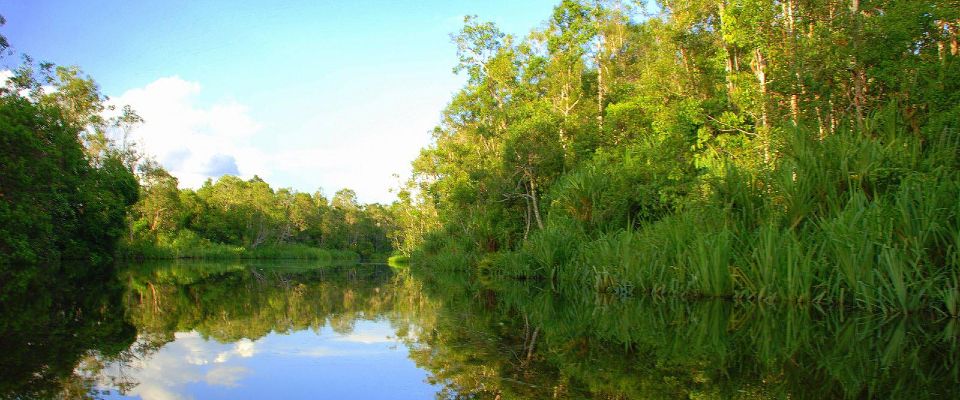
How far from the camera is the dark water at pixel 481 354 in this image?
3.55 m

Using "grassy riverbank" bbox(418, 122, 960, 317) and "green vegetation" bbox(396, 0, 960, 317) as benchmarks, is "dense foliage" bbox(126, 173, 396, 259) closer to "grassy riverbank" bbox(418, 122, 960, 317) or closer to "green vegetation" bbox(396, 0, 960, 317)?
"green vegetation" bbox(396, 0, 960, 317)

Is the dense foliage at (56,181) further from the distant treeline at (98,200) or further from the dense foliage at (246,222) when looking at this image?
the dense foliage at (246,222)

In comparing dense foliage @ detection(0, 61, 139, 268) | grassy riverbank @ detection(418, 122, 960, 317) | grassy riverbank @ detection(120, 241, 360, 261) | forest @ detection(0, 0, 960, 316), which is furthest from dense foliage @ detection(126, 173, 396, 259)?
grassy riverbank @ detection(418, 122, 960, 317)

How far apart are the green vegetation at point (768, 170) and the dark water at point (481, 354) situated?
76 cm

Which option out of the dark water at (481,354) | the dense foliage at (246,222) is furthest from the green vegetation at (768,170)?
the dense foliage at (246,222)

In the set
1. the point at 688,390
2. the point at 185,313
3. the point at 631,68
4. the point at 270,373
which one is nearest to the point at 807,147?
the point at 688,390

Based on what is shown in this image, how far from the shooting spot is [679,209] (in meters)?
10.9

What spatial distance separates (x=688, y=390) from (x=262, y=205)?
2660 inches

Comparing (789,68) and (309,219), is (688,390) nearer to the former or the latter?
(789,68)

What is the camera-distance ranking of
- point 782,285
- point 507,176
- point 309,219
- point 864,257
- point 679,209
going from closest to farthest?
point 864,257 → point 782,285 → point 679,209 → point 507,176 → point 309,219

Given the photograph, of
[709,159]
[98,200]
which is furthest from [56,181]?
[709,159]

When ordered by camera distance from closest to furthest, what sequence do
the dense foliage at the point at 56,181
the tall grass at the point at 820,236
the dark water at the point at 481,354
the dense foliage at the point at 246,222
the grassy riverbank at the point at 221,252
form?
the dark water at the point at 481,354, the tall grass at the point at 820,236, the dense foliage at the point at 56,181, the grassy riverbank at the point at 221,252, the dense foliage at the point at 246,222

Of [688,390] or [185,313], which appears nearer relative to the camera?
[688,390]

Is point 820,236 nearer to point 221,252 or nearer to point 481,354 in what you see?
point 481,354
